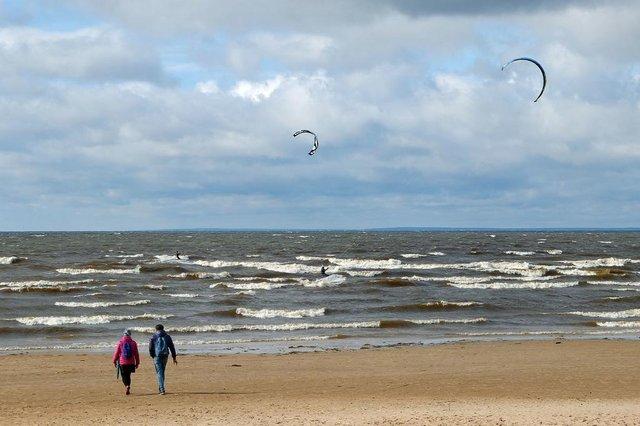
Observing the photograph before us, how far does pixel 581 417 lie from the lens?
13.2m

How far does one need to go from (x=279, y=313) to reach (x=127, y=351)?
17.7 metres

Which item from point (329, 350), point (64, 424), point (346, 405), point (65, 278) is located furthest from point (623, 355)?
point (65, 278)

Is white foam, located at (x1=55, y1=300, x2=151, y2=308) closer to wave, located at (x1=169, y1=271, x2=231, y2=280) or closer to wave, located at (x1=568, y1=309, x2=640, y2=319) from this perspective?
wave, located at (x1=169, y1=271, x2=231, y2=280)

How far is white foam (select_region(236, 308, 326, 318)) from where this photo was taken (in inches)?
1294

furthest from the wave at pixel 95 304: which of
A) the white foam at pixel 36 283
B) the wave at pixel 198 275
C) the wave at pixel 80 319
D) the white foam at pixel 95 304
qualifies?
the wave at pixel 198 275

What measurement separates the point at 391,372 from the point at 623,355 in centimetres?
673

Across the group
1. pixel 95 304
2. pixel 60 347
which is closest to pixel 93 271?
pixel 95 304

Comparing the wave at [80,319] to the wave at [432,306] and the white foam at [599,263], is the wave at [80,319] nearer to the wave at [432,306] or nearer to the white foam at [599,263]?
the wave at [432,306]

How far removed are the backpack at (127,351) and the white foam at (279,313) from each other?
55.0 feet

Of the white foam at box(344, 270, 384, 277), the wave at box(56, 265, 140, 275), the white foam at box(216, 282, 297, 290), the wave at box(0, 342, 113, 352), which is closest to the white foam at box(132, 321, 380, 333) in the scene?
the wave at box(0, 342, 113, 352)

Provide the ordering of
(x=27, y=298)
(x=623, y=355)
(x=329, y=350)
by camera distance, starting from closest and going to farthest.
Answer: (x=623, y=355) < (x=329, y=350) < (x=27, y=298)

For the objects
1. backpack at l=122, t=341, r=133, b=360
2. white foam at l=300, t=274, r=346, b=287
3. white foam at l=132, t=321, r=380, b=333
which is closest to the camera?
backpack at l=122, t=341, r=133, b=360

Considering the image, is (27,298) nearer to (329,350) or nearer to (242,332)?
(242,332)

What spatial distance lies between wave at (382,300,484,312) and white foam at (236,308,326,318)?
3301 millimetres
